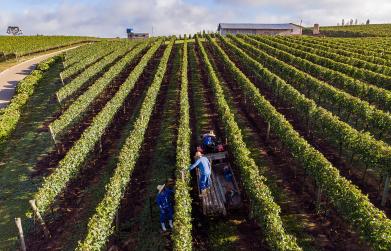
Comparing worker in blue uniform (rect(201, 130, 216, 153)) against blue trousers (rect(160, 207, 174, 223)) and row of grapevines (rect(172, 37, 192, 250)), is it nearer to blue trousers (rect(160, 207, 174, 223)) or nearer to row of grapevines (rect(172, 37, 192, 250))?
row of grapevines (rect(172, 37, 192, 250))

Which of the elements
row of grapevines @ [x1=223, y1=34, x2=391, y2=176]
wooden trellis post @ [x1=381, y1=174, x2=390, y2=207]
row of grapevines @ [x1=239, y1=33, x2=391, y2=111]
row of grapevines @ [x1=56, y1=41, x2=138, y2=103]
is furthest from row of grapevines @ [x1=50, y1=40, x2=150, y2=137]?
row of grapevines @ [x1=239, y1=33, x2=391, y2=111]

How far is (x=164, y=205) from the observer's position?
13.5 m

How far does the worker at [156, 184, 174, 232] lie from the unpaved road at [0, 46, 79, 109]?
25085 mm

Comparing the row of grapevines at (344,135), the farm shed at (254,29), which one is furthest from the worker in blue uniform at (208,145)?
the farm shed at (254,29)

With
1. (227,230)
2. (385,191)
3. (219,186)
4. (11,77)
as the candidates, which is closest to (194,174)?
(219,186)

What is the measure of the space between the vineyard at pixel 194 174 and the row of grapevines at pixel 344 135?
0.22 ft

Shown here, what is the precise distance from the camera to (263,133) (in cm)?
2277

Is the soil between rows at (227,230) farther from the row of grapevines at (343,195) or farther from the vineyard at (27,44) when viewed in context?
the vineyard at (27,44)

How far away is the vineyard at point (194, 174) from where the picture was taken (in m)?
12.7

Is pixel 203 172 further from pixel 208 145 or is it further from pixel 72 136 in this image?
pixel 72 136

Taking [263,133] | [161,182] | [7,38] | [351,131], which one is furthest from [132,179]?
[7,38]

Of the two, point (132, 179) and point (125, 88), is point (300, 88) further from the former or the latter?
point (132, 179)

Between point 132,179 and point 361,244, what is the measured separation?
34.6 feet

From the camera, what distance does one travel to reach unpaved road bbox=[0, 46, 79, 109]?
35438 millimetres
